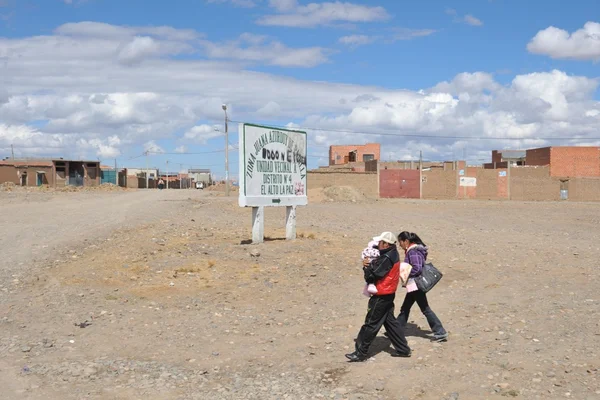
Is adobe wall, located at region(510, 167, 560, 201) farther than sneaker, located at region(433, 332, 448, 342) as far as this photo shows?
Yes

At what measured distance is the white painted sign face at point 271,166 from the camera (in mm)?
14359

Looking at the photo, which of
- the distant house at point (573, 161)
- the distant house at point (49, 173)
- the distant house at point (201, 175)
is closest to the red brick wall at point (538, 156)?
the distant house at point (573, 161)

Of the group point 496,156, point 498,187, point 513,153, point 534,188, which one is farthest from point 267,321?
point 496,156

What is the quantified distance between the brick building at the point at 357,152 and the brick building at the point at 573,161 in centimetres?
2537

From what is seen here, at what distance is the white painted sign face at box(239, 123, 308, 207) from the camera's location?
47.1 ft

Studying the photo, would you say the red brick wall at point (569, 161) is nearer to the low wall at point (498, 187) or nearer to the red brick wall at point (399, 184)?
the low wall at point (498, 187)

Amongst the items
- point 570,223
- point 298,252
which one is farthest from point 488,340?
point 570,223

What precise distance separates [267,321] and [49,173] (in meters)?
67.2

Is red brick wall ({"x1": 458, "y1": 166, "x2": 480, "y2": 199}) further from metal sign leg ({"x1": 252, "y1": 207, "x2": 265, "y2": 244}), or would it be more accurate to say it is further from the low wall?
metal sign leg ({"x1": 252, "y1": 207, "x2": 265, "y2": 244})

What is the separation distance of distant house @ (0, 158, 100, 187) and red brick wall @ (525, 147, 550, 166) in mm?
48390

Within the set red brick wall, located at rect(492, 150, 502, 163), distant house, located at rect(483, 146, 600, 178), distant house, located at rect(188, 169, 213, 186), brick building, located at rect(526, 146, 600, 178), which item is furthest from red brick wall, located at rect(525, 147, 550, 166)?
distant house, located at rect(188, 169, 213, 186)

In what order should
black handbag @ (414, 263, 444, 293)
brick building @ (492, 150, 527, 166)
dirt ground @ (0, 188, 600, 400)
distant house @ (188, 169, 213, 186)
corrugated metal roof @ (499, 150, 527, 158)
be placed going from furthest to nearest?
distant house @ (188, 169, 213, 186)
corrugated metal roof @ (499, 150, 527, 158)
brick building @ (492, 150, 527, 166)
black handbag @ (414, 263, 444, 293)
dirt ground @ (0, 188, 600, 400)

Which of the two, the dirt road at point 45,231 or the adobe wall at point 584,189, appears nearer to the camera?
the dirt road at point 45,231

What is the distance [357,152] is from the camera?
8369 cm
